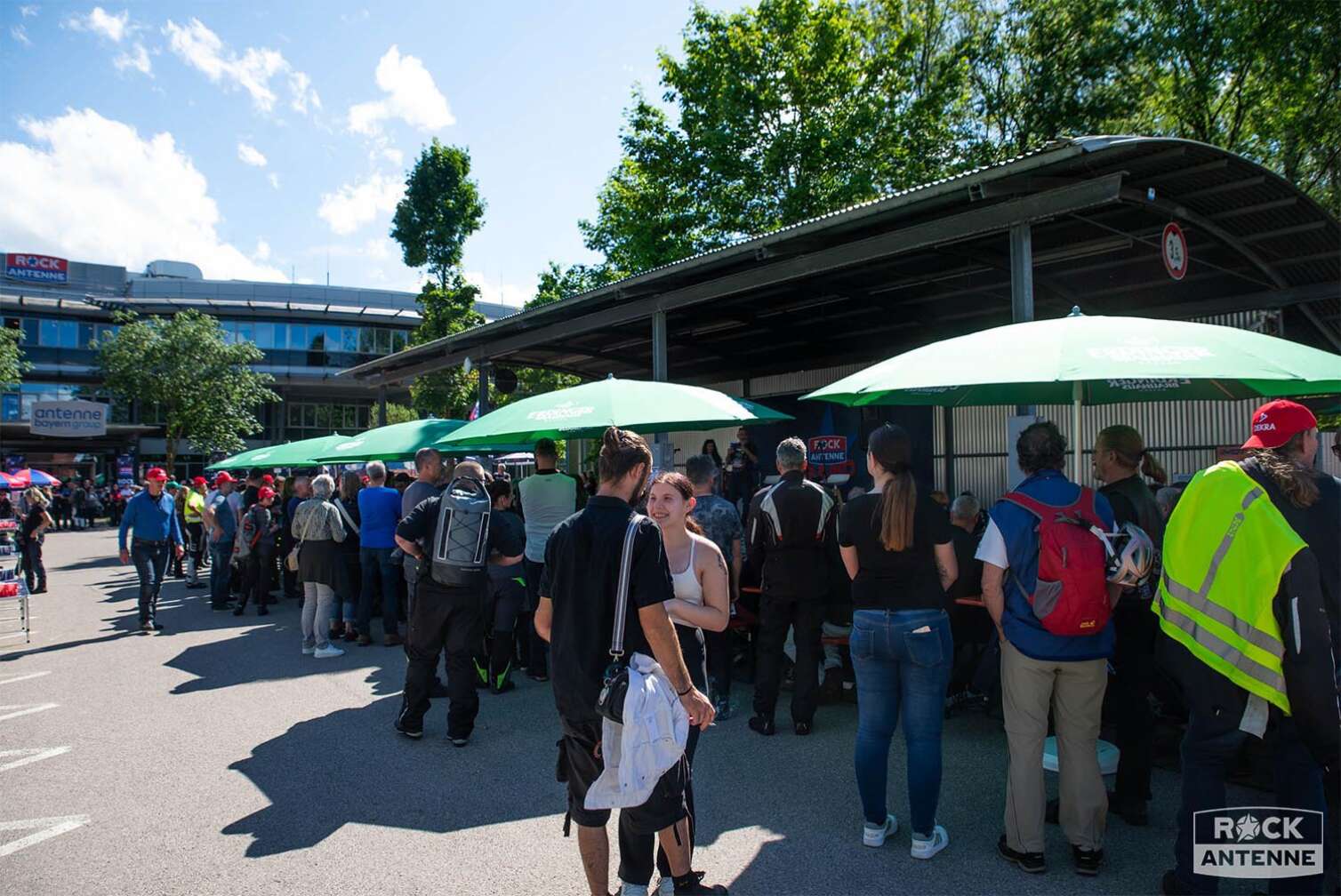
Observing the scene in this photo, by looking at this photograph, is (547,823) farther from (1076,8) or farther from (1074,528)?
(1076,8)

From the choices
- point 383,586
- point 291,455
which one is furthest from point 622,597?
point 291,455

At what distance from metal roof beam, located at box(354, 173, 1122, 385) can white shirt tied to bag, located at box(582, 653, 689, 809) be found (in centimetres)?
537

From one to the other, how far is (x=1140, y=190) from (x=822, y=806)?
565 centimetres

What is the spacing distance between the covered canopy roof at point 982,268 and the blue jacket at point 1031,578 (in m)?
3.38

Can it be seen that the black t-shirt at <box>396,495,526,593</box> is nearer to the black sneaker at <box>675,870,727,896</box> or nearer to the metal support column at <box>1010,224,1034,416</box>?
the black sneaker at <box>675,870,727,896</box>

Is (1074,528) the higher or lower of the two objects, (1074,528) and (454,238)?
the lower

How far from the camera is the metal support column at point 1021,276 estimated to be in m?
6.44

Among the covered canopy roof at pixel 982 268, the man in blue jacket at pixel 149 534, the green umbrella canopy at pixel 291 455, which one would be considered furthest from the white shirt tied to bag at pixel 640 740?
the green umbrella canopy at pixel 291 455

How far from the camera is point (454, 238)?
112ft

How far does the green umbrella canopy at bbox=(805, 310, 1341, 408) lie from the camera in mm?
3402

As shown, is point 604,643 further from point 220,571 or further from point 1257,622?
point 220,571

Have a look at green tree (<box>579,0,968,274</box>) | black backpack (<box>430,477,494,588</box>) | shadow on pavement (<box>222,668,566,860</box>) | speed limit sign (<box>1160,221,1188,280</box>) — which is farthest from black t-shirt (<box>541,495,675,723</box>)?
green tree (<box>579,0,968,274</box>)

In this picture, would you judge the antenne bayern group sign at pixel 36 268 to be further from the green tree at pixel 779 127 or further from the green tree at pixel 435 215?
the green tree at pixel 779 127

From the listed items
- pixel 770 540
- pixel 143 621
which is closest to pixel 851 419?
pixel 770 540
